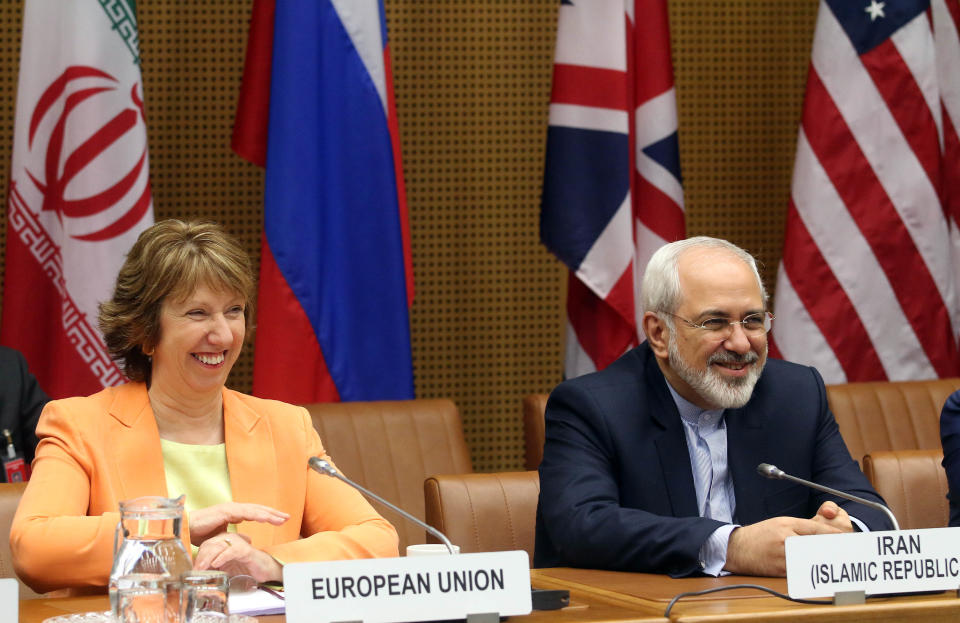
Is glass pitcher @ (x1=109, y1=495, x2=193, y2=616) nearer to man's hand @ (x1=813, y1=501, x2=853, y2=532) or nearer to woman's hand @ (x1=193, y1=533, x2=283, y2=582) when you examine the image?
woman's hand @ (x1=193, y1=533, x2=283, y2=582)

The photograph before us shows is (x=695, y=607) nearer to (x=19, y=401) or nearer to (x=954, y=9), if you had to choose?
(x=19, y=401)

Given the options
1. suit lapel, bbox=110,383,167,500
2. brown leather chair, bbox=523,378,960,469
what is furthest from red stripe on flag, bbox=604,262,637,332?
suit lapel, bbox=110,383,167,500

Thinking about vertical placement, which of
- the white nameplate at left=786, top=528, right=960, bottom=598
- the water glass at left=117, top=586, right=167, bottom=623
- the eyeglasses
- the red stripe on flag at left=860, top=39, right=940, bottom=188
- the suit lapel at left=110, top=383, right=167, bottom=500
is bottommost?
the white nameplate at left=786, top=528, right=960, bottom=598

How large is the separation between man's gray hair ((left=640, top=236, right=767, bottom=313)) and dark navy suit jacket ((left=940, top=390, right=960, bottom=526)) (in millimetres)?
564

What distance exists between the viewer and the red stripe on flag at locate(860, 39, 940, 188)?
189 inches

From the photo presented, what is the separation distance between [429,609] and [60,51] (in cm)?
287

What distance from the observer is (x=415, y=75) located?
17.8 ft

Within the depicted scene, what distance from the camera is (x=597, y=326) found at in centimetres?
473

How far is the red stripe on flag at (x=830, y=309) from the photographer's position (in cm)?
480

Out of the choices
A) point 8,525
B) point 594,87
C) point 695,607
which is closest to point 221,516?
point 8,525

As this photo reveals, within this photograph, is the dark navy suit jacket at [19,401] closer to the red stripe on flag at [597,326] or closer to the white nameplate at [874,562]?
the red stripe on flag at [597,326]

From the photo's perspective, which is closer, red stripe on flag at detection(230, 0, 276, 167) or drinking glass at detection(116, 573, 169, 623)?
drinking glass at detection(116, 573, 169, 623)

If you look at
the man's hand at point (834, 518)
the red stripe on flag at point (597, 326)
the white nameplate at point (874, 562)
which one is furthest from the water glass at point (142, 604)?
the red stripe on flag at point (597, 326)

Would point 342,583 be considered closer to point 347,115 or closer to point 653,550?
point 653,550
